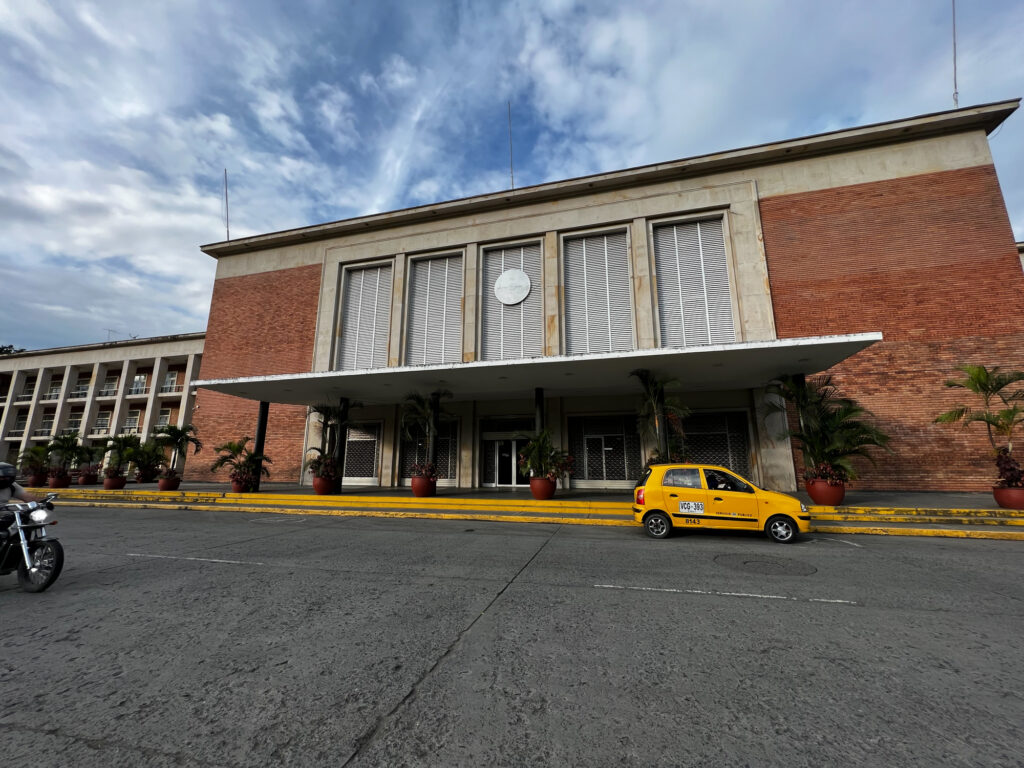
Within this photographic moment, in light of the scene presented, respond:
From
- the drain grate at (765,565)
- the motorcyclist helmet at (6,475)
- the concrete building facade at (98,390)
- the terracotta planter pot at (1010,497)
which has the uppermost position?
the concrete building facade at (98,390)

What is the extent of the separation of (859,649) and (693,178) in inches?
774

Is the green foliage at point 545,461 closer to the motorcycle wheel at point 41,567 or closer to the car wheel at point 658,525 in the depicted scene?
the car wheel at point 658,525

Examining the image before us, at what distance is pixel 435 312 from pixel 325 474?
915cm

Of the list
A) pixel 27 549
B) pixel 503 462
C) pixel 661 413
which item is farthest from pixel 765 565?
pixel 503 462

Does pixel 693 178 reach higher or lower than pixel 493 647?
higher

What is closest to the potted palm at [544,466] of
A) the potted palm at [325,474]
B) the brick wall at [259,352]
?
the potted palm at [325,474]

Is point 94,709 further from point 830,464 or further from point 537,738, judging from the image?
point 830,464

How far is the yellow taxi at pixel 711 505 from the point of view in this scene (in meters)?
8.06

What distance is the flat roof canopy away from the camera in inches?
473

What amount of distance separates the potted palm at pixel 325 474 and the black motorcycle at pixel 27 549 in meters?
11.0

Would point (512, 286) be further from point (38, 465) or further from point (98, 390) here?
point (98, 390)

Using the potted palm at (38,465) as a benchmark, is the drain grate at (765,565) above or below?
below

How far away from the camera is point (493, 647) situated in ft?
11.0

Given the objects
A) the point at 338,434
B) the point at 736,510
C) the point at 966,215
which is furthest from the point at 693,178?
the point at 338,434
